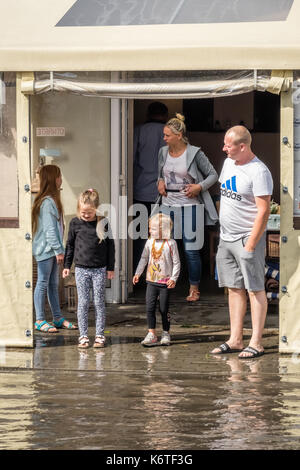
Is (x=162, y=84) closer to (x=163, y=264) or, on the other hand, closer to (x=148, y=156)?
(x=163, y=264)

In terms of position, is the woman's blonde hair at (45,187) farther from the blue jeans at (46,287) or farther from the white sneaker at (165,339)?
the white sneaker at (165,339)

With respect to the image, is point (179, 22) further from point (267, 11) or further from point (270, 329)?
point (270, 329)

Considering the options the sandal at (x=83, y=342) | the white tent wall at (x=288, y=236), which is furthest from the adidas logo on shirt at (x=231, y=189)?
the sandal at (x=83, y=342)

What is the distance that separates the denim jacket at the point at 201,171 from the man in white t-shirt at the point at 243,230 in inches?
76.4

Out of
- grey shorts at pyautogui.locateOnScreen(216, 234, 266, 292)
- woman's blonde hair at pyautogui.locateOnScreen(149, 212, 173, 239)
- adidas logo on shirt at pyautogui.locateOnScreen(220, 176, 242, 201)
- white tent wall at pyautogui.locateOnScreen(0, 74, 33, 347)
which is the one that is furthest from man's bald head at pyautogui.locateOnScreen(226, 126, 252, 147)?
white tent wall at pyautogui.locateOnScreen(0, 74, 33, 347)

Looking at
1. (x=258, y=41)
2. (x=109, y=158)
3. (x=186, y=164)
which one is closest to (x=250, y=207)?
(x=258, y=41)

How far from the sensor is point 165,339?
392 inches

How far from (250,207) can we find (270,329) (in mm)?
1831

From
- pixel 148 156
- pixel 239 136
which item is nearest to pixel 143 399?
pixel 239 136

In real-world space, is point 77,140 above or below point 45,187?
above

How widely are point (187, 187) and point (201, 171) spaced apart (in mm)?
260

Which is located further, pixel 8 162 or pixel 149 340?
pixel 149 340

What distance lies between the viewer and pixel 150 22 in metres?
9.70

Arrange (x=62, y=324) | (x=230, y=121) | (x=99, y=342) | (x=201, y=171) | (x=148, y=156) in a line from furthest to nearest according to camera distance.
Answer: (x=230, y=121) → (x=148, y=156) → (x=201, y=171) → (x=62, y=324) → (x=99, y=342)
